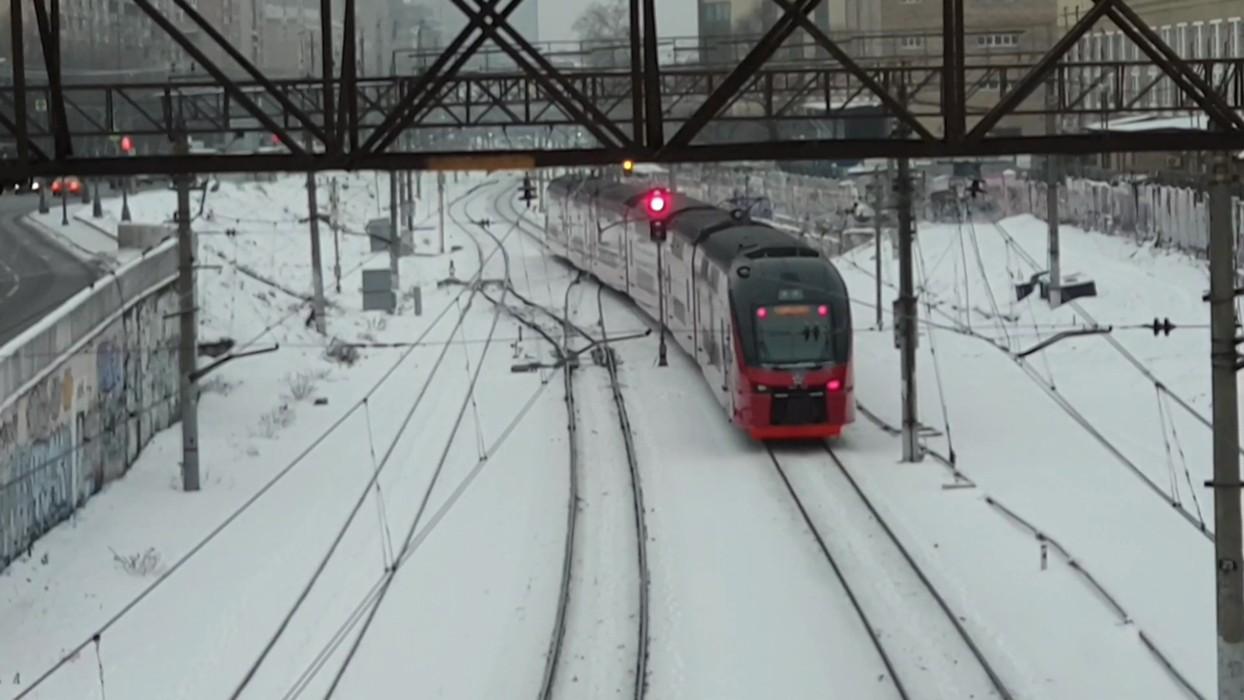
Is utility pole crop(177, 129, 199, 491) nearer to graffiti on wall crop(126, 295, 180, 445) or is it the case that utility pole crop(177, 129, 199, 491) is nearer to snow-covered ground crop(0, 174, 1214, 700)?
snow-covered ground crop(0, 174, 1214, 700)

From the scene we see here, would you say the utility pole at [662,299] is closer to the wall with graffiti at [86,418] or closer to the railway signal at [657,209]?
the railway signal at [657,209]

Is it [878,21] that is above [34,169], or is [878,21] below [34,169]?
above

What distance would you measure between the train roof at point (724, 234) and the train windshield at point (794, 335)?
3.68 feet

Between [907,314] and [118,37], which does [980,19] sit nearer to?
[907,314]

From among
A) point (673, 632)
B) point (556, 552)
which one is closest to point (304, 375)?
point (556, 552)

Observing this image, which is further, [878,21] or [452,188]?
[452,188]

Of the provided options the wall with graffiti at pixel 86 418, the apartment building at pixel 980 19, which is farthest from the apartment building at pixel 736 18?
the wall with graffiti at pixel 86 418

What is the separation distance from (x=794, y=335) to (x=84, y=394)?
8.92 metres

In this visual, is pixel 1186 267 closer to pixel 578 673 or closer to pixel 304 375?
pixel 304 375

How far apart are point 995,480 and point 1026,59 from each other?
62.2 ft

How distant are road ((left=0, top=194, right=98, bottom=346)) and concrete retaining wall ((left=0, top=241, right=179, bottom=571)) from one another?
4.47ft

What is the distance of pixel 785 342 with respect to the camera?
23438mm

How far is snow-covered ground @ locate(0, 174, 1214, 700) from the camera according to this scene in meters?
14.7

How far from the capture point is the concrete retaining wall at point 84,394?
18.2m
